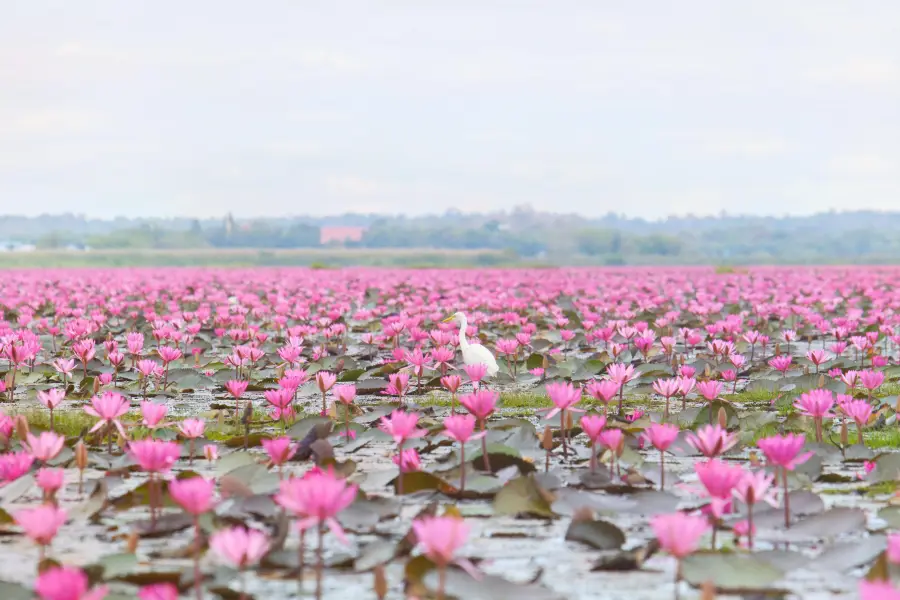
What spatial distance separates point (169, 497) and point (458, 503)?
3.73 ft

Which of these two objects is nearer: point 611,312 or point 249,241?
point 611,312

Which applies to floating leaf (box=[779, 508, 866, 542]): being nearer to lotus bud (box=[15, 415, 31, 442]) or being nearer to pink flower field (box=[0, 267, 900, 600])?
pink flower field (box=[0, 267, 900, 600])

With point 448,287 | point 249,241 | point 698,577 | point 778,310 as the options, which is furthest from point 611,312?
point 249,241

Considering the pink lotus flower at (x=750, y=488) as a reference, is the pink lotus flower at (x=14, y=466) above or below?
below

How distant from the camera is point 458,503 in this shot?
13.2 feet

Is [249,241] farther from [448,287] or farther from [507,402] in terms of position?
[507,402]

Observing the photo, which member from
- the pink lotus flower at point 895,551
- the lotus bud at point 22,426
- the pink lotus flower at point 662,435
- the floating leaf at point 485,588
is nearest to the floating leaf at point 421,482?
the pink lotus flower at point 662,435

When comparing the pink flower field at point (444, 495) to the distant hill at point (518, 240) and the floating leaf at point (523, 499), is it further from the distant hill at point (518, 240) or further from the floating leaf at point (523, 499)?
A: the distant hill at point (518, 240)

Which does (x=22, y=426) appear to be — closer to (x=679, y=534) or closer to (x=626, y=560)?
(x=626, y=560)

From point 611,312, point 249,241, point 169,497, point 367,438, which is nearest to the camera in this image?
point 169,497

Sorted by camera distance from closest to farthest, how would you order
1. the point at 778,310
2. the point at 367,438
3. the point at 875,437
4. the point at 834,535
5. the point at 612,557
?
1. the point at 612,557
2. the point at 834,535
3. the point at 367,438
4. the point at 875,437
5. the point at 778,310

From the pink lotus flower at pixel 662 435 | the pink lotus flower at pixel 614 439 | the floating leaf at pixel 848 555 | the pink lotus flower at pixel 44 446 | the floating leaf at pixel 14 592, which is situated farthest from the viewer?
the pink lotus flower at pixel 614 439

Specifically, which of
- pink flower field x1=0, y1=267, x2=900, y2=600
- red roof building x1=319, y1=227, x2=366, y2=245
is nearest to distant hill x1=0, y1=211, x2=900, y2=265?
red roof building x1=319, y1=227, x2=366, y2=245

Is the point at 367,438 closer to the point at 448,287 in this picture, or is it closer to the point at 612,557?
the point at 612,557
